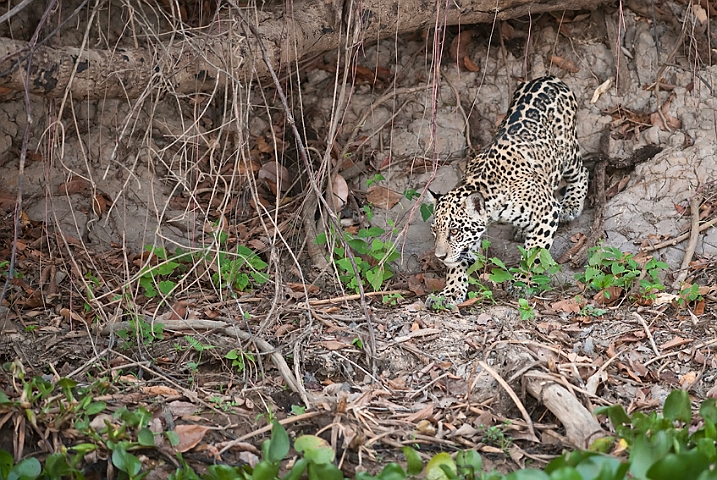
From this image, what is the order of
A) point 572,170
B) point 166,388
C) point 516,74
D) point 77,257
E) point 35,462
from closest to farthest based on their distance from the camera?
point 35,462, point 166,388, point 77,257, point 572,170, point 516,74

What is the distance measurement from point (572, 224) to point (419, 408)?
3.34 metres

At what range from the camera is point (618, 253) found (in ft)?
21.4

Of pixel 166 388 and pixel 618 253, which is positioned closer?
pixel 166 388

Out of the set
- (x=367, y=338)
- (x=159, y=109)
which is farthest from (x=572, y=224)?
(x=159, y=109)

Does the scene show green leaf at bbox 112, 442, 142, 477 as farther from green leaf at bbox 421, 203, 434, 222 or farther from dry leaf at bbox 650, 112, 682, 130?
dry leaf at bbox 650, 112, 682, 130

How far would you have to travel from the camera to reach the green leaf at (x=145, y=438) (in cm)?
442

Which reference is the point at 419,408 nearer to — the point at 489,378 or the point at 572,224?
the point at 489,378

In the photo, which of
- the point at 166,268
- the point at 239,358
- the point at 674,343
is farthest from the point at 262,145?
the point at 674,343

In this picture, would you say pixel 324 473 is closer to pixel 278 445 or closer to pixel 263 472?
pixel 263 472

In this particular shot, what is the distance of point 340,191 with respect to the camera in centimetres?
766

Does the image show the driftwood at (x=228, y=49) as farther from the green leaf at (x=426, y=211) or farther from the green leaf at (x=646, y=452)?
the green leaf at (x=646, y=452)

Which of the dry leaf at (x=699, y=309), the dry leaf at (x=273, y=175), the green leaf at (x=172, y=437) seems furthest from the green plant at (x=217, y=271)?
the dry leaf at (x=699, y=309)

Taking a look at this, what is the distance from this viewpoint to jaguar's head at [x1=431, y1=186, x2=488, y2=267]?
22.4 ft

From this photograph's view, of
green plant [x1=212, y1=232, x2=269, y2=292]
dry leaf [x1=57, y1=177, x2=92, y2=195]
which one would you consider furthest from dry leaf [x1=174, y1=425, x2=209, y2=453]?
dry leaf [x1=57, y1=177, x2=92, y2=195]
